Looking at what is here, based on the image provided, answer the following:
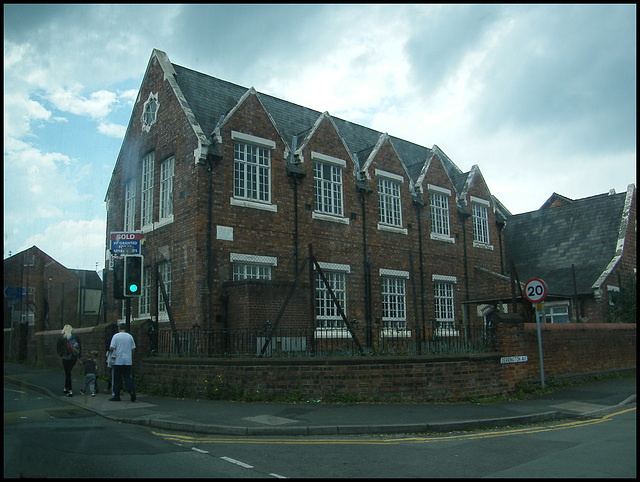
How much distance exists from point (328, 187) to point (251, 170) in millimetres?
3410

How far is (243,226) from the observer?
1780 cm

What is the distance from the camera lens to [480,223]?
2686 cm

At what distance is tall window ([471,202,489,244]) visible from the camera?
2649cm

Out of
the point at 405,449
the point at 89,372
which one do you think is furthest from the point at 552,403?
the point at 89,372

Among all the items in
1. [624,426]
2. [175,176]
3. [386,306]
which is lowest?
[624,426]

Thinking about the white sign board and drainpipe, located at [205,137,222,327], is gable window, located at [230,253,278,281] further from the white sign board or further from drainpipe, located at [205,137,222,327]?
the white sign board

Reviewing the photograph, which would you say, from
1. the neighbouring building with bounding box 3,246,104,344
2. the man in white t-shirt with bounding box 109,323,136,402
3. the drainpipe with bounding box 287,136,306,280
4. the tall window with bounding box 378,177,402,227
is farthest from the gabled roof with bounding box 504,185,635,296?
the neighbouring building with bounding box 3,246,104,344

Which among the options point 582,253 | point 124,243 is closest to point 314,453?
point 124,243

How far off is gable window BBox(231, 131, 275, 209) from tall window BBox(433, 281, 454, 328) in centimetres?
898

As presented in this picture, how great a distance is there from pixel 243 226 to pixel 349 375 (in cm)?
701

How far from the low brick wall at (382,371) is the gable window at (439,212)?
858 centimetres

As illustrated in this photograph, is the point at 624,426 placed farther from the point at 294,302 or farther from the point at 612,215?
the point at 612,215

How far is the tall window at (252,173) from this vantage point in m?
18.2

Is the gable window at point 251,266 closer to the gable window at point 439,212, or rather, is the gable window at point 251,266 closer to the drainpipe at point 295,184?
the drainpipe at point 295,184
